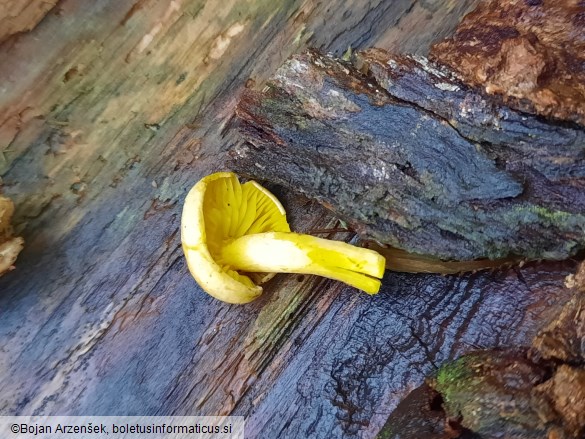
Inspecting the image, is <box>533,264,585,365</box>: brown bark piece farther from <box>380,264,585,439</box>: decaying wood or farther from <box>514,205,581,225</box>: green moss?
<box>514,205,581,225</box>: green moss

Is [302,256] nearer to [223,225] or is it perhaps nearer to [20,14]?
[223,225]

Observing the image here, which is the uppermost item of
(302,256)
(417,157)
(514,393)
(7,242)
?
(417,157)

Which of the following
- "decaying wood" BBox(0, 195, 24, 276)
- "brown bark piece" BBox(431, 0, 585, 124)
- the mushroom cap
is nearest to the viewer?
"brown bark piece" BBox(431, 0, 585, 124)

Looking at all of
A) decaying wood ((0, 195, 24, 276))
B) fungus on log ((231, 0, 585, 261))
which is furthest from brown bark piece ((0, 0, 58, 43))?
fungus on log ((231, 0, 585, 261))

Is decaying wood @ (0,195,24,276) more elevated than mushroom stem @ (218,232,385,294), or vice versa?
mushroom stem @ (218,232,385,294)

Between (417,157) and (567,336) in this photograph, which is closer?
(567,336)

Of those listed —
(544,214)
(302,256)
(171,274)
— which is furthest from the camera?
(171,274)

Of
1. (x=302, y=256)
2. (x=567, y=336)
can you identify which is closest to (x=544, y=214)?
(x=567, y=336)
